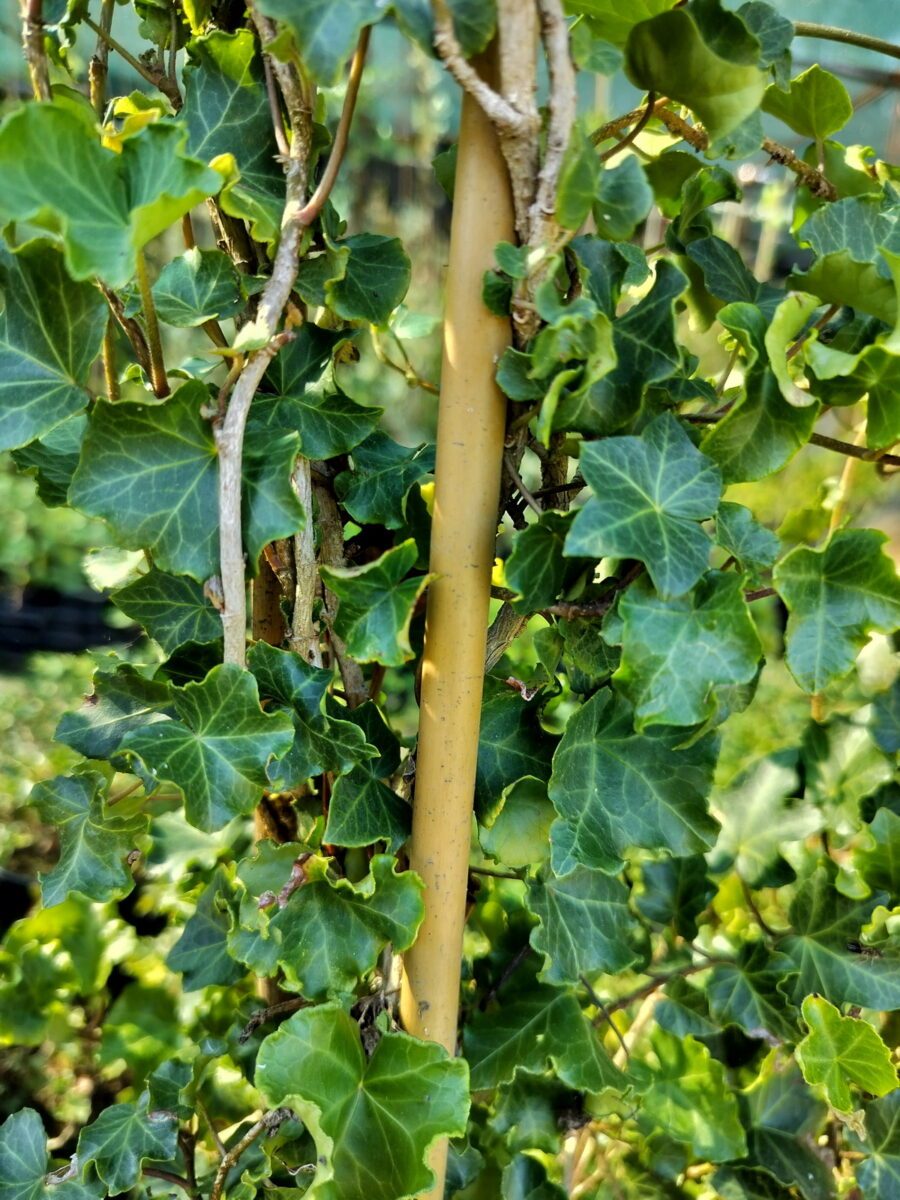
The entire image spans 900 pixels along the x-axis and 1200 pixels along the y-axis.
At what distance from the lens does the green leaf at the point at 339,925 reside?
47 cm

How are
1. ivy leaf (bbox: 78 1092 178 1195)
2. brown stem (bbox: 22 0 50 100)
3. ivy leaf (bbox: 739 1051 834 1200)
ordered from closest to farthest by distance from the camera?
brown stem (bbox: 22 0 50 100) → ivy leaf (bbox: 78 1092 178 1195) → ivy leaf (bbox: 739 1051 834 1200)

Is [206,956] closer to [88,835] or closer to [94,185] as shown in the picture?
[88,835]

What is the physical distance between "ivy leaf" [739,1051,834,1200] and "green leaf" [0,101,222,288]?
2.25 ft

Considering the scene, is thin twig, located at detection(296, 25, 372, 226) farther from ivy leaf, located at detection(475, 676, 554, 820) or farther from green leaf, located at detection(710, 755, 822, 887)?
green leaf, located at detection(710, 755, 822, 887)

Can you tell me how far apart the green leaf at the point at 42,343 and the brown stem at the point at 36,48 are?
9 cm

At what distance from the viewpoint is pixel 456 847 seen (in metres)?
0.49

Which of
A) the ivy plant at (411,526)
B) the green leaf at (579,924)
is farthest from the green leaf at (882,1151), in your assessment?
the green leaf at (579,924)

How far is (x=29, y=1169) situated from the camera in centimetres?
61

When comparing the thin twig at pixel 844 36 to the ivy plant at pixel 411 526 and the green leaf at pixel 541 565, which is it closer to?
the ivy plant at pixel 411 526

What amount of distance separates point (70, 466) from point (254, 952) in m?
0.28

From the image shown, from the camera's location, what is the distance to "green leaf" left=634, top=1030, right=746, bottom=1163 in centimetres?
64

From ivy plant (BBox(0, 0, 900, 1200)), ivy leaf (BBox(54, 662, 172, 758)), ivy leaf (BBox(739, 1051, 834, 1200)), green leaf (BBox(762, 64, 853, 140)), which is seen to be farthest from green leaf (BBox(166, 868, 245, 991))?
green leaf (BBox(762, 64, 853, 140))

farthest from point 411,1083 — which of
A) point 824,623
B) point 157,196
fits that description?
point 157,196

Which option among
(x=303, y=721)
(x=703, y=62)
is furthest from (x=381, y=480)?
(x=703, y=62)
